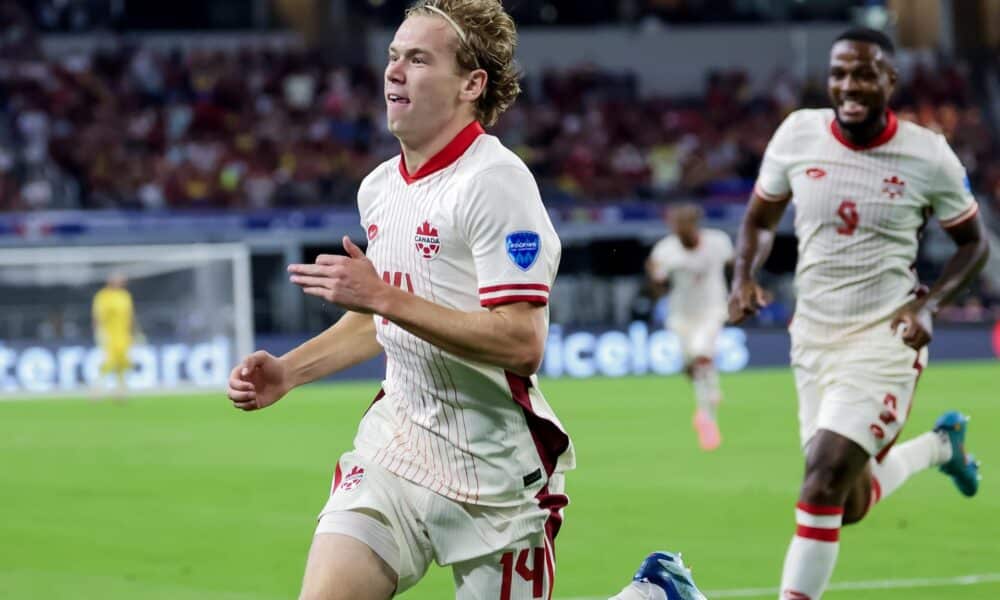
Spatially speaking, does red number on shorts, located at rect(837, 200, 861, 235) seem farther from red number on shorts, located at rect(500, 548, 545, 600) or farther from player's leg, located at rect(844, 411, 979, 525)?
red number on shorts, located at rect(500, 548, 545, 600)

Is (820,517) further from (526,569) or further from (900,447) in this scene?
(526,569)

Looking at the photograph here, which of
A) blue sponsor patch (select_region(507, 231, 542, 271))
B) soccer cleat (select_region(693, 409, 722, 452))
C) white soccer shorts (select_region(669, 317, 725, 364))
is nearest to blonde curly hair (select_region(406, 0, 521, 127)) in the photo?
blue sponsor patch (select_region(507, 231, 542, 271))

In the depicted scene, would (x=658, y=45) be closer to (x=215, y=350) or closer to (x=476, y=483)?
(x=215, y=350)

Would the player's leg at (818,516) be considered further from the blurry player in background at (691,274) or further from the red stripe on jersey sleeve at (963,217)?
the blurry player in background at (691,274)

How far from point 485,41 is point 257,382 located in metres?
1.14

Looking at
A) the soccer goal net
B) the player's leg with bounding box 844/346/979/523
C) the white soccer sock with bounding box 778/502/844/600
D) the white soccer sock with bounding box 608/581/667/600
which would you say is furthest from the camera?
the soccer goal net

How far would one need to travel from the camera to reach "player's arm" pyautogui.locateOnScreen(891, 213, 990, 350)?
6.85 m

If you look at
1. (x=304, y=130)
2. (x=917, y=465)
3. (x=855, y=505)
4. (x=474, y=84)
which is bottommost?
(x=304, y=130)

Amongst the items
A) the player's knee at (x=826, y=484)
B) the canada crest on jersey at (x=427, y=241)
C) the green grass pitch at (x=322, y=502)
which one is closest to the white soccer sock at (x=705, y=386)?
the green grass pitch at (x=322, y=502)

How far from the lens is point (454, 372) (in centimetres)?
450

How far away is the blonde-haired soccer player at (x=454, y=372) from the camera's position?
432 centimetres

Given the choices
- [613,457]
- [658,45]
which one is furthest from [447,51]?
[658,45]

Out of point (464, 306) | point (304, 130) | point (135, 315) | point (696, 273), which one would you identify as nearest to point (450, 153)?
point (464, 306)

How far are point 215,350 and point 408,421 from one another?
2243 centimetres
